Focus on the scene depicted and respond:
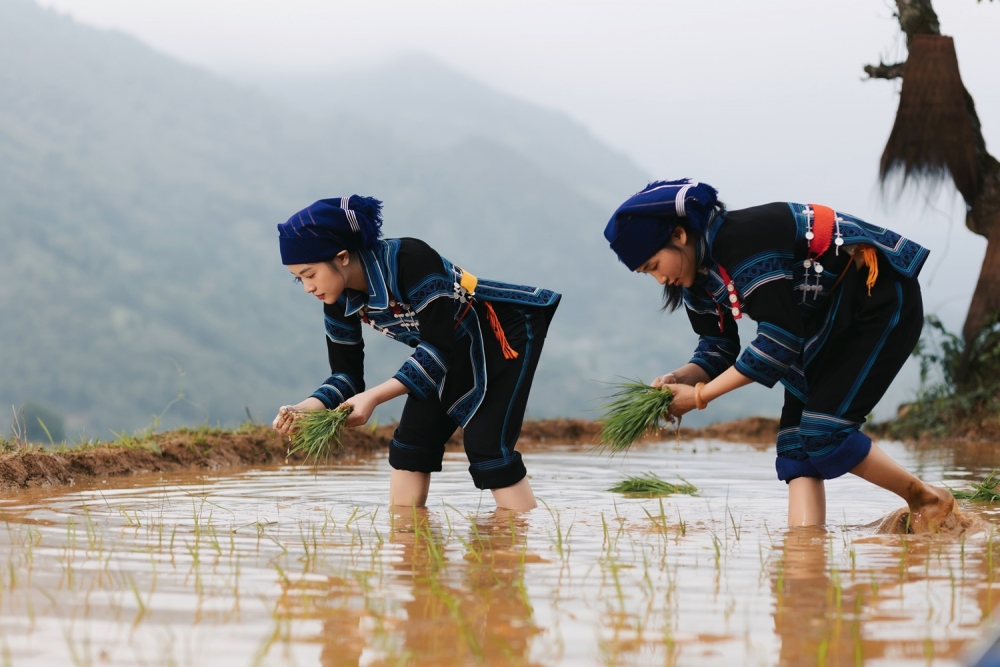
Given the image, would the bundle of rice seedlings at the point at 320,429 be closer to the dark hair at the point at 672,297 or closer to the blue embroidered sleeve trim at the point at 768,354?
the dark hair at the point at 672,297

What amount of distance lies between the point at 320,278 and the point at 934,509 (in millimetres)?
2761

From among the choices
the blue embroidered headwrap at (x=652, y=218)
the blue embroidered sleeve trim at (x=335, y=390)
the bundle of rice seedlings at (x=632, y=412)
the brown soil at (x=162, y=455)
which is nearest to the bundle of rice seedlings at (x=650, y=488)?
the brown soil at (x=162, y=455)

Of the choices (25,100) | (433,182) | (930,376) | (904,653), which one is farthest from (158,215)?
(904,653)

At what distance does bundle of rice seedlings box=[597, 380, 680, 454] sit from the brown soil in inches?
5.8

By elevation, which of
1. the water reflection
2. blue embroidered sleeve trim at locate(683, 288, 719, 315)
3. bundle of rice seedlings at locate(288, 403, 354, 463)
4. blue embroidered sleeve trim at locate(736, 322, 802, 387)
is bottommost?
the water reflection

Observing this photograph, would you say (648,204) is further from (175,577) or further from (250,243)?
(250,243)

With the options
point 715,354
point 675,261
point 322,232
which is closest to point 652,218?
point 675,261

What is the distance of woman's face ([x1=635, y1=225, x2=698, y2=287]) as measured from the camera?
4.19 metres

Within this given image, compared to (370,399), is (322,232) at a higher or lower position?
higher

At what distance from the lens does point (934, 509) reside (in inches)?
173

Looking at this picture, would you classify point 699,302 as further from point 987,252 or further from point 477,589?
point 987,252

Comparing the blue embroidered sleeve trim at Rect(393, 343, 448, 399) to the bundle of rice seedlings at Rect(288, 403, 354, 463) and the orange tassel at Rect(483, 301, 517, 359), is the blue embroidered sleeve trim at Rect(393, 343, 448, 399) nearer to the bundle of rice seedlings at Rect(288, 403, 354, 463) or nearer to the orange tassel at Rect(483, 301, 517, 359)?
the bundle of rice seedlings at Rect(288, 403, 354, 463)

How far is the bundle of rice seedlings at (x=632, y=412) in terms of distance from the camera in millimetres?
4453

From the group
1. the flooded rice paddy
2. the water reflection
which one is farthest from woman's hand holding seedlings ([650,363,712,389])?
the water reflection
